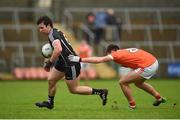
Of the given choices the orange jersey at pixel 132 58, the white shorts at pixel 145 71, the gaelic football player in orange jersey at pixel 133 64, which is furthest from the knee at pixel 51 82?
the white shorts at pixel 145 71

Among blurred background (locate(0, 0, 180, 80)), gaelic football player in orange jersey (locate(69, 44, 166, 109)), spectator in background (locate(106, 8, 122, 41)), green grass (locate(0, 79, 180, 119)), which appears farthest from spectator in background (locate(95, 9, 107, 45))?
gaelic football player in orange jersey (locate(69, 44, 166, 109))

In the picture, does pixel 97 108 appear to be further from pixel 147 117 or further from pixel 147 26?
pixel 147 26

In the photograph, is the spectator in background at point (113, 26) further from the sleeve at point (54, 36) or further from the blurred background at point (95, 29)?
the sleeve at point (54, 36)

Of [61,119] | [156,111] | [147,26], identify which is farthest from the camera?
[147,26]

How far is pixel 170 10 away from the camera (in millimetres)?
39812

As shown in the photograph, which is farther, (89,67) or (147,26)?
(147,26)

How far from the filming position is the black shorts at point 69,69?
16.7 metres

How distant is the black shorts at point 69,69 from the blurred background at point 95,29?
17541 mm

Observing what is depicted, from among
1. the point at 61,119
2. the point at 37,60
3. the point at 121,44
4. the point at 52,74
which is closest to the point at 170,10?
the point at 121,44

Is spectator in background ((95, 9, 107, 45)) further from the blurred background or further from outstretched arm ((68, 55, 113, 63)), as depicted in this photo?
outstretched arm ((68, 55, 113, 63))

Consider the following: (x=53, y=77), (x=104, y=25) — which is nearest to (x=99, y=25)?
(x=104, y=25)

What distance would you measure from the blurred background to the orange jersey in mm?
17458

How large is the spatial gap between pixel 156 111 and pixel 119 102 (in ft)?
10.6

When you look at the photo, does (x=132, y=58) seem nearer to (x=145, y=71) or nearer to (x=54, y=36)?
(x=145, y=71)
